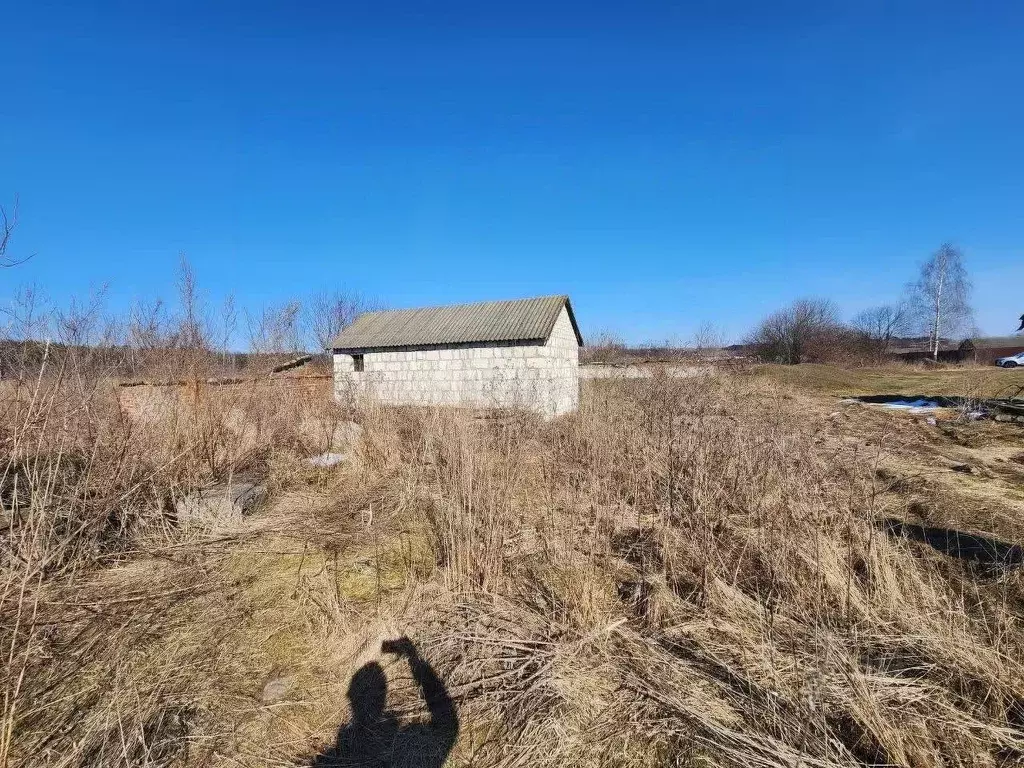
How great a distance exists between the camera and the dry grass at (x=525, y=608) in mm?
2129

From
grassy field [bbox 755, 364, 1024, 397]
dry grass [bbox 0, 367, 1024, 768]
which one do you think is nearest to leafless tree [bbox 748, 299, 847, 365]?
grassy field [bbox 755, 364, 1024, 397]

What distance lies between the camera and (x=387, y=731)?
2.32 meters

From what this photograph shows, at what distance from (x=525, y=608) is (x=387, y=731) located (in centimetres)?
111

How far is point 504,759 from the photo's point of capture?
2.09 m

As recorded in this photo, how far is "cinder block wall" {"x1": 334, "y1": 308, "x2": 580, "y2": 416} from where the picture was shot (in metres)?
13.8

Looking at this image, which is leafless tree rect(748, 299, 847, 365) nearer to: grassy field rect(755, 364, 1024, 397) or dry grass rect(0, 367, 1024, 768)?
grassy field rect(755, 364, 1024, 397)

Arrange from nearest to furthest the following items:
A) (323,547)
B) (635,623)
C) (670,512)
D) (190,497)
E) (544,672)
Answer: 1. (544,672)
2. (635,623)
3. (670,512)
4. (323,547)
5. (190,497)


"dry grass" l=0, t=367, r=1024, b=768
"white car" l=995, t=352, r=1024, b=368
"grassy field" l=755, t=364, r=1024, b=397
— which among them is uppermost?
"white car" l=995, t=352, r=1024, b=368

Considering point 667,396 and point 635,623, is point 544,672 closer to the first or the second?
point 635,623

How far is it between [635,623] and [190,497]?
4592 mm

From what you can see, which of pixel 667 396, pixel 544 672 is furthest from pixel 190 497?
pixel 667 396

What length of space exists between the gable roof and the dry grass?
8846 mm

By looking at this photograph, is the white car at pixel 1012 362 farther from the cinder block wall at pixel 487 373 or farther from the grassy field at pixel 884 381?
the cinder block wall at pixel 487 373

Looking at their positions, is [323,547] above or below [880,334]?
below
